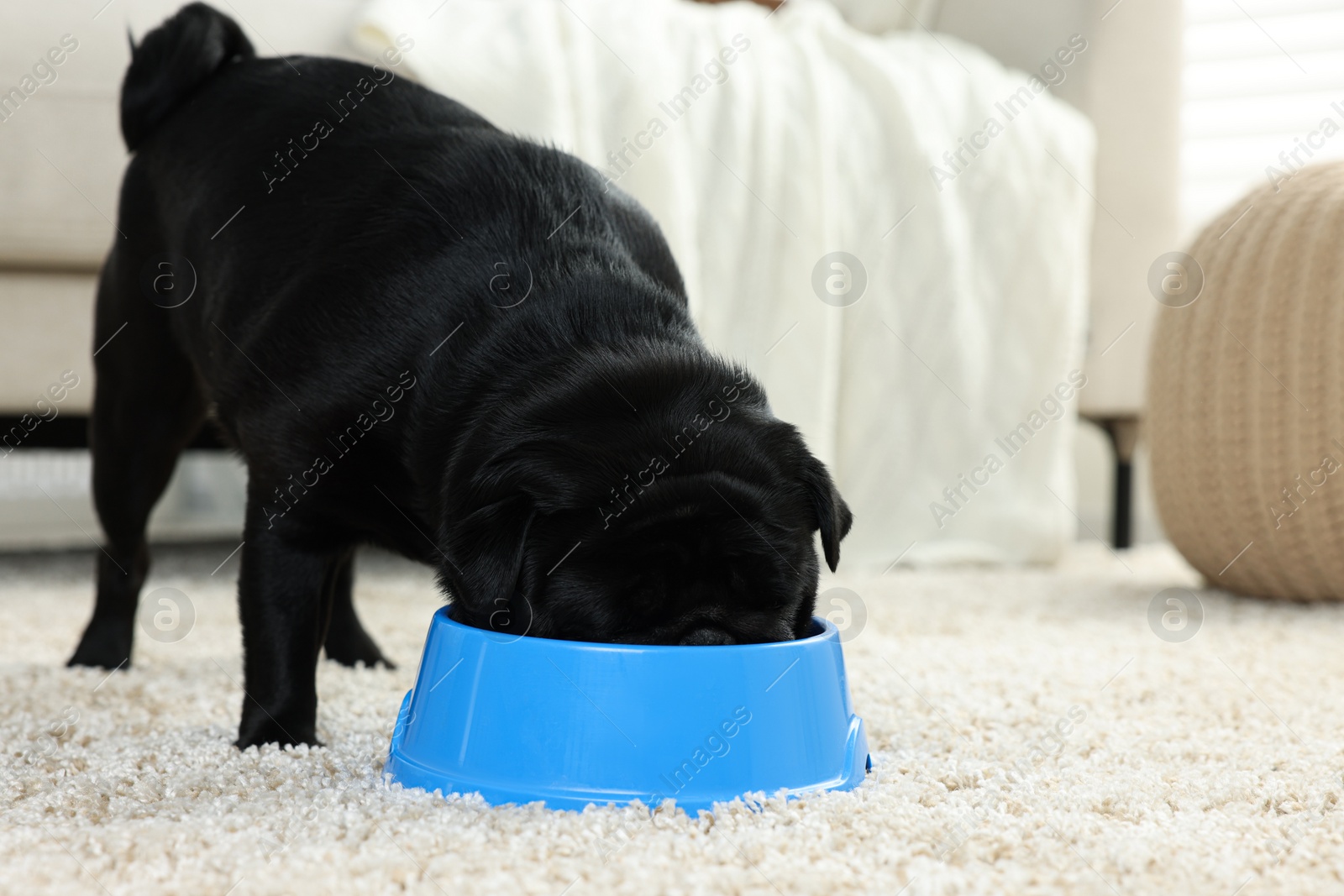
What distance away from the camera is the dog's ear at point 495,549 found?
0.98 meters

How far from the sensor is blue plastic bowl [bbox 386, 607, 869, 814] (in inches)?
38.6

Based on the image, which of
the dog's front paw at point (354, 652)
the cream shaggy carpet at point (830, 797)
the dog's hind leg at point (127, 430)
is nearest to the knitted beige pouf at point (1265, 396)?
the cream shaggy carpet at point (830, 797)

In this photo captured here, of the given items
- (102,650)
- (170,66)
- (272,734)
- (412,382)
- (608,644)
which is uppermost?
(170,66)

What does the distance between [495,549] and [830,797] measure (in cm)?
36

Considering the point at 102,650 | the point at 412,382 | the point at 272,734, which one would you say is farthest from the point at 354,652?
the point at 412,382

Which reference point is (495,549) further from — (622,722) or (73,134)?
(73,134)

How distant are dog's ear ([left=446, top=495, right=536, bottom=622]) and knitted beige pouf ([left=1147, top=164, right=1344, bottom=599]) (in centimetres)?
165

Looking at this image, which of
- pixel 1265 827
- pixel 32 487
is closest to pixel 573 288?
pixel 1265 827

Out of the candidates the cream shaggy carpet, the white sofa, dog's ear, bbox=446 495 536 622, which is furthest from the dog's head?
the white sofa

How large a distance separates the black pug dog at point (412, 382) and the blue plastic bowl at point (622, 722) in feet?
0.14

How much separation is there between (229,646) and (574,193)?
3.15 feet

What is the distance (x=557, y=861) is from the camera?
864 millimetres

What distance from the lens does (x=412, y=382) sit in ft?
3.77

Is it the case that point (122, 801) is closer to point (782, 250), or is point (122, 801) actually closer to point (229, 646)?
point (229, 646)
